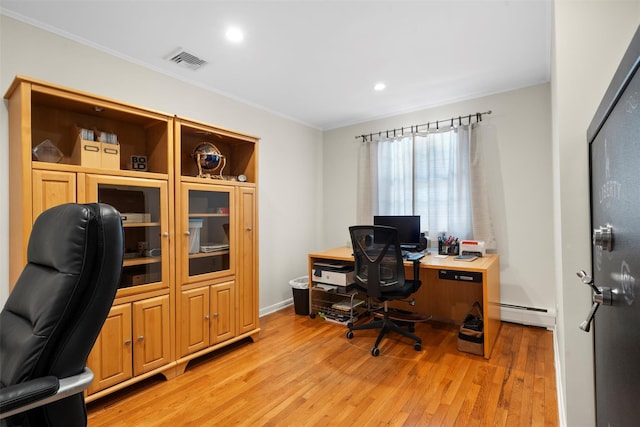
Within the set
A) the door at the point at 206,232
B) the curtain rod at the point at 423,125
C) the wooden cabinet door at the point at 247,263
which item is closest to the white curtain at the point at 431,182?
the curtain rod at the point at 423,125

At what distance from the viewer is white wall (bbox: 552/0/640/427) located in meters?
1.32

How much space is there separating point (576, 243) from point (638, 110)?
1.00 meters

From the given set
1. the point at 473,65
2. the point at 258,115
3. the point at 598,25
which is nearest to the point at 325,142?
the point at 258,115

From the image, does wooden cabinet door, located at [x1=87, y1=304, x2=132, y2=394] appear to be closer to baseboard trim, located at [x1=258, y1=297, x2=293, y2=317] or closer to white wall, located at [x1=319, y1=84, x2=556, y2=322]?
baseboard trim, located at [x1=258, y1=297, x2=293, y2=317]

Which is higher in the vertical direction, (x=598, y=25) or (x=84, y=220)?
(x=598, y=25)

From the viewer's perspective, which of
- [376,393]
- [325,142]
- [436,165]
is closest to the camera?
[376,393]

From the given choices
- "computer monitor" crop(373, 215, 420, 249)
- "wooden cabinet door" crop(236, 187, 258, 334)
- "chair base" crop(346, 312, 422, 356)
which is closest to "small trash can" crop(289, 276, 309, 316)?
"chair base" crop(346, 312, 422, 356)

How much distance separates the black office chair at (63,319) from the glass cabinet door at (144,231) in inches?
41.1

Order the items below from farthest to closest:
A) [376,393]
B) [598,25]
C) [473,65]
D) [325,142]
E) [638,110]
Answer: [325,142]
[473,65]
[376,393]
[598,25]
[638,110]

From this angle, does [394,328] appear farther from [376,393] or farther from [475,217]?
Answer: [475,217]

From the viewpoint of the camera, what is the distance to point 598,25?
1.32 m

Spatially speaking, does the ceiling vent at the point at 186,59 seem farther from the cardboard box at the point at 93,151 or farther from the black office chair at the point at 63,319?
the black office chair at the point at 63,319

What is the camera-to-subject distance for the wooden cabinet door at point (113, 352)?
185 cm

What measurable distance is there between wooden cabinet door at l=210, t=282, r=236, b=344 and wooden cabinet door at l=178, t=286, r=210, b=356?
55 mm
